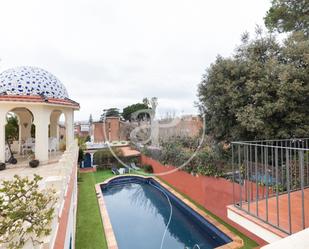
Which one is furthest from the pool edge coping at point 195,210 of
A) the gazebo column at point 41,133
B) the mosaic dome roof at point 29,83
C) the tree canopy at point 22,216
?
the mosaic dome roof at point 29,83

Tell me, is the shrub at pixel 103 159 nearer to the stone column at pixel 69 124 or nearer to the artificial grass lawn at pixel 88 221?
the artificial grass lawn at pixel 88 221

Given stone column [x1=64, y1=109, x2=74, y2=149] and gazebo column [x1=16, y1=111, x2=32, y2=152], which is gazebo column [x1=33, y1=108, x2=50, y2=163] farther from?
gazebo column [x1=16, y1=111, x2=32, y2=152]

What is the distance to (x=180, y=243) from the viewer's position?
9.11 m

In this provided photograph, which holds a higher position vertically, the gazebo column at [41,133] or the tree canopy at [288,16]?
the tree canopy at [288,16]

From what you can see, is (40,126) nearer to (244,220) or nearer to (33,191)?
(33,191)

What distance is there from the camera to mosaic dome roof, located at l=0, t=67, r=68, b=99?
971cm

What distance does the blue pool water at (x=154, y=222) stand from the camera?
899 cm

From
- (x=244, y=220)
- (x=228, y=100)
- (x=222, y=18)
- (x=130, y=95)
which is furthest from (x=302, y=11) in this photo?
(x=130, y=95)

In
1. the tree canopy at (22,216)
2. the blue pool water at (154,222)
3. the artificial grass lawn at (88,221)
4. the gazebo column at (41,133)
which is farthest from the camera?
the gazebo column at (41,133)

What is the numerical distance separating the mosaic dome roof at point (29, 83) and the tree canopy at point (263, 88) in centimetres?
752

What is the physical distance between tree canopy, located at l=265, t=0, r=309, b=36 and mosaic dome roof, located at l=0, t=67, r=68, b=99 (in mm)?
11675

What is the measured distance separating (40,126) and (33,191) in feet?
23.6

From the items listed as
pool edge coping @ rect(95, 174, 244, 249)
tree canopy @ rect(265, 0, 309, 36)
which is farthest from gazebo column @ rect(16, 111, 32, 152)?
tree canopy @ rect(265, 0, 309, 36)

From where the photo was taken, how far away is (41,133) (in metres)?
9.59
